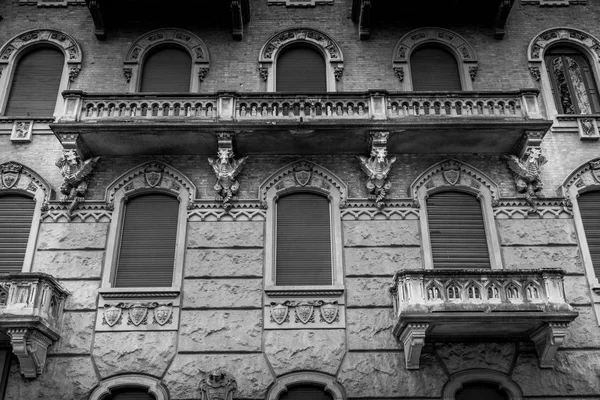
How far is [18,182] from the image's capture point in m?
15.6

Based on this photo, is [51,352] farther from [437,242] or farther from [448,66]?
[448,66]

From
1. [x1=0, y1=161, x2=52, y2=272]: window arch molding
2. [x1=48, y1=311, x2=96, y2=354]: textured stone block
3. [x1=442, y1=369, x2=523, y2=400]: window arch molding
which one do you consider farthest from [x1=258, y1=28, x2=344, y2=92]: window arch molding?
[x1=442, y1=369, x2=523, y2=400]: window arch molding

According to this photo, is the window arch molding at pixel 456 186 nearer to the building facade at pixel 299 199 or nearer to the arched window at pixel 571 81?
the building facade at pixel 299 199

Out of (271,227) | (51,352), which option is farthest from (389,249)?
(51,352)

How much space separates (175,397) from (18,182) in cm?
662

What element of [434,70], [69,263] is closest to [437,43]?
[434,70]

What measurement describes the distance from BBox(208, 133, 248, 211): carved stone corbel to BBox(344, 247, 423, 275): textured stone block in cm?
305

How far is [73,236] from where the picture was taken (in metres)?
14.9

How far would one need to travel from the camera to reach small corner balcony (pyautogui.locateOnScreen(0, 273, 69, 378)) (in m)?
12.5

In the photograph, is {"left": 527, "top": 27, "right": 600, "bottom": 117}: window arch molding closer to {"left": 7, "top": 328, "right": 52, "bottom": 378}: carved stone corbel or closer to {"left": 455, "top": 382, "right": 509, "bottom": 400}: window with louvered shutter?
{"left": 455, "top": 382, "right": 509, "bottom": 400}: window with louvered shutter

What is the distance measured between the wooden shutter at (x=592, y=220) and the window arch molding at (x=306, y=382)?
Answer: 6590 mm

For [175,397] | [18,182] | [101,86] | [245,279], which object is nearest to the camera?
[175,397]

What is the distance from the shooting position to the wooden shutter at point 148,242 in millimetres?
14656

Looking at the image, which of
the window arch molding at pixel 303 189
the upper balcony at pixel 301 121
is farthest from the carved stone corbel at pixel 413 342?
the upper balcony at pixel 301 121
